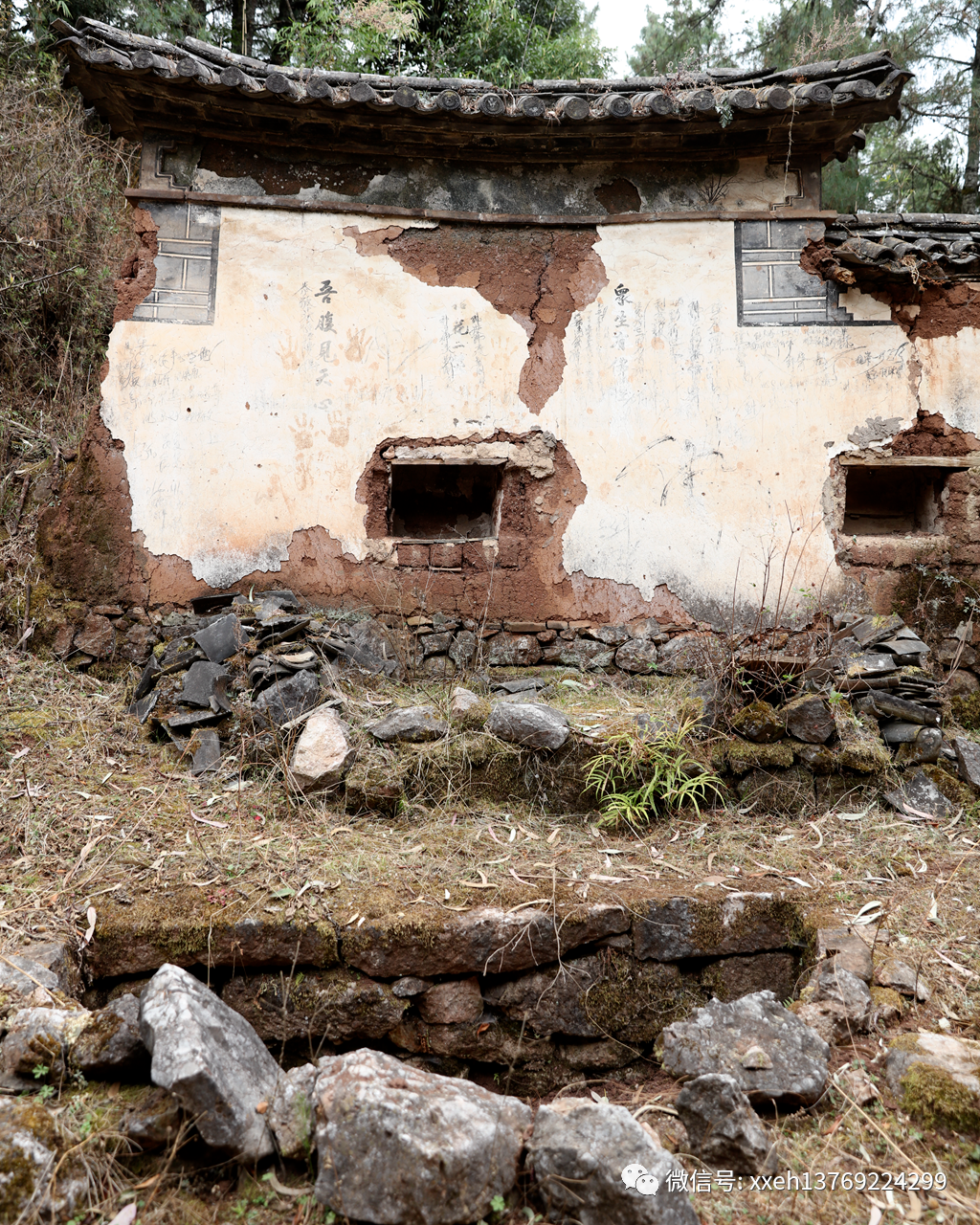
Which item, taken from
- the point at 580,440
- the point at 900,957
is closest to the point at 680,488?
the point at 580,440

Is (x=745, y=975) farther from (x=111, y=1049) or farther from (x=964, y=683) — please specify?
(x=964, y=683)

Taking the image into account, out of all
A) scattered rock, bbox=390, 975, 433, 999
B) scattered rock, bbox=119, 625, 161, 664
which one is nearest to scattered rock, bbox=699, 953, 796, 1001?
scattered rock, bbox=390, 975, 433, 999

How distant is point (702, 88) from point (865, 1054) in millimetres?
5970

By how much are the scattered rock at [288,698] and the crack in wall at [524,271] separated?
2.71 metres

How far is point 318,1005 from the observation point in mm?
3326

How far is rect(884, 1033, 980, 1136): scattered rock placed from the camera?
2.43 meters

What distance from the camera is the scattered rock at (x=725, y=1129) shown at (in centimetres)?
233

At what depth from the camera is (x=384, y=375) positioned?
5961mm

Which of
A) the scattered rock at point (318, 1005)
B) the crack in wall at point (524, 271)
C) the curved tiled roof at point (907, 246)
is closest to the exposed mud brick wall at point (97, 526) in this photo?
the crack in wall at point (524, 271)

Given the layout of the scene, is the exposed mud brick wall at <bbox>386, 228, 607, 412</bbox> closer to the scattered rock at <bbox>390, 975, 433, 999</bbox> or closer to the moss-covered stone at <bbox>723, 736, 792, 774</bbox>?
the moss-covered stone at <bbox>723, 736, 792, 774</bbox>

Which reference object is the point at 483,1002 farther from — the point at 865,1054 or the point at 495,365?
the point at 495,365

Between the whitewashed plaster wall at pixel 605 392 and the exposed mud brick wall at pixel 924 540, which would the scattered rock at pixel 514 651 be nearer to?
the whitewashed plaster wall at pixel 605 392

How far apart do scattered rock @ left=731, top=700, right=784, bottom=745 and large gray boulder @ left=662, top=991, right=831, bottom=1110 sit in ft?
6.01

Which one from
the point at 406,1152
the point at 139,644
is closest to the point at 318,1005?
the point at 406,1152
